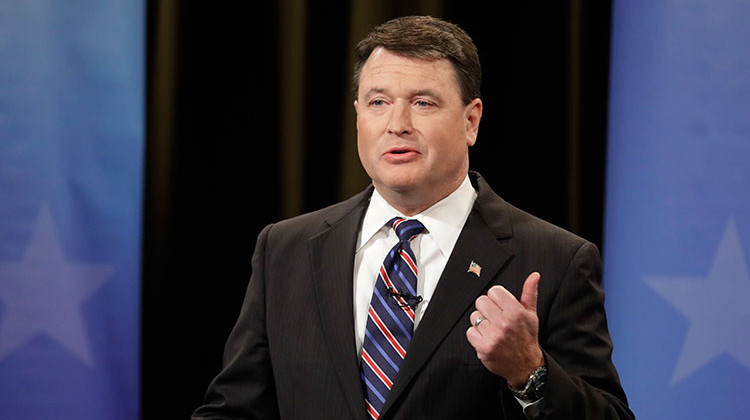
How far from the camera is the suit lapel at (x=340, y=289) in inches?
69.2

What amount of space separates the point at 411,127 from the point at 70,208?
1.26 meters

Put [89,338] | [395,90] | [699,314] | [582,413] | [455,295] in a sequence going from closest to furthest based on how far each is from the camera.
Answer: [582,413] < [455,295] < [395,90] < [699,314] < [89,338]

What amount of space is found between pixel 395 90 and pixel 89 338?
134cm

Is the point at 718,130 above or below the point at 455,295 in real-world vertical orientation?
above

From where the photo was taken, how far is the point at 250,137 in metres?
2.57

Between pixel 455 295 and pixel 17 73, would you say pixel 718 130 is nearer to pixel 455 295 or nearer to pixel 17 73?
pixel 455 295

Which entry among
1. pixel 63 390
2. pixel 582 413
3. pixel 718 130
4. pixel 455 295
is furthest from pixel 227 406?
pixel 718 130

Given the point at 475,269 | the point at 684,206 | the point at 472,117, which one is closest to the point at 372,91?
the point at 472,117

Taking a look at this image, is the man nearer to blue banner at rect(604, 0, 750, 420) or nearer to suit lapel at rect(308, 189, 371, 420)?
suit lapel at rect(308, 189, 371, 420)

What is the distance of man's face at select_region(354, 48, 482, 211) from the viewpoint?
6.16ft

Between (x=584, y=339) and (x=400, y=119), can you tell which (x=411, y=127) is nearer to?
(x=400, y=119)

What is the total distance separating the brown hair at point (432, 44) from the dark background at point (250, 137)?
55cm

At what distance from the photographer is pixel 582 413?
1598 mm

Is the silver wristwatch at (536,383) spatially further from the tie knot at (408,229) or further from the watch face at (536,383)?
the tie knot at (408,229)
